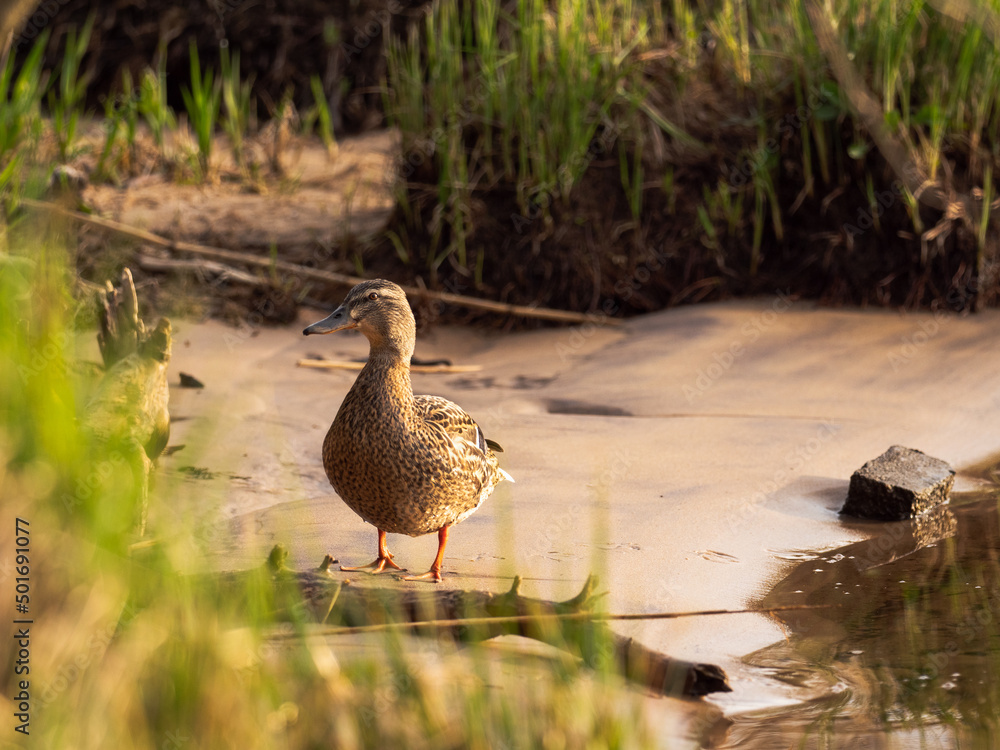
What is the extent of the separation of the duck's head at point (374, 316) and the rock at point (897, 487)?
215 cm

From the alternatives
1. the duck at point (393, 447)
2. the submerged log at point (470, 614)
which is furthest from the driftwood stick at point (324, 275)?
the submerged log at point (470, 614)

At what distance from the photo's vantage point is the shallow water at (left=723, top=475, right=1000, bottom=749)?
316 cm

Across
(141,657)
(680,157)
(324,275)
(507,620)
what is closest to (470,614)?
(507,620)

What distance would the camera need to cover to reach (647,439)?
A: 5582 millimetres

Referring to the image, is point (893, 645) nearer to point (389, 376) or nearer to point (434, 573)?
point (434, 573)

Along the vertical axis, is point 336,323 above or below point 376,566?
above

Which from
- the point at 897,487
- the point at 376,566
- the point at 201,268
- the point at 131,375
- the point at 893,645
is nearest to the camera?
the point at 893,645

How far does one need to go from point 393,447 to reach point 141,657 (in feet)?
4.49

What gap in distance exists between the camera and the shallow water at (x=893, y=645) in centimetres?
316

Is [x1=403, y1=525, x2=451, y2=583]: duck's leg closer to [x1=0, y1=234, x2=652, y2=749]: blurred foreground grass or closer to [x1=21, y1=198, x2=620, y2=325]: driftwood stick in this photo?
[x1=0, y1=234, x2=652, y2=749]: blurred foreground grass

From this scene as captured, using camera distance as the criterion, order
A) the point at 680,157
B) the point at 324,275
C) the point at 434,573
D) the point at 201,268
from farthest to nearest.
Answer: the point at 680,157
the point at 201,268
the point at 324,275
the point at 434,573

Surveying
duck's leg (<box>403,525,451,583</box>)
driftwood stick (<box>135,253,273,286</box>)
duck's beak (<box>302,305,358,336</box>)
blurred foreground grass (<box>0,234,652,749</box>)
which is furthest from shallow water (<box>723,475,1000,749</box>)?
driftwood stick (<box>135,253,273,286</box>)

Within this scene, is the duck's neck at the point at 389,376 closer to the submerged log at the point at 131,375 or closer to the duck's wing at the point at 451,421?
the duck's wing at the point at 451,421

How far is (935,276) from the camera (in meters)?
7.07
